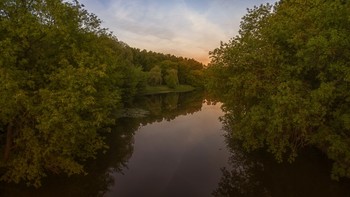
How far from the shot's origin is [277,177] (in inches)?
997

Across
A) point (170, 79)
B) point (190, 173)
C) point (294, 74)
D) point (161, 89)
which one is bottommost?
point (190, 173)

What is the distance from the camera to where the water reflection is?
2250 cm

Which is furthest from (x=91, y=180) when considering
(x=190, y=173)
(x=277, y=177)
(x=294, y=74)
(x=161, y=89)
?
(x=161, y=89)

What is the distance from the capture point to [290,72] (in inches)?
861

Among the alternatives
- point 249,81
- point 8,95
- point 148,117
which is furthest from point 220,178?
point 148,117

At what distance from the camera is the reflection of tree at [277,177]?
74.0 ft

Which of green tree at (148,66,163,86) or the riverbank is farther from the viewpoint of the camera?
green tree at (148,66,163,86)

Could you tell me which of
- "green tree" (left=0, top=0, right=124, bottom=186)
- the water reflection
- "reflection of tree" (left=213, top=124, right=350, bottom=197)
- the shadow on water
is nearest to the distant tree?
the shadow on water

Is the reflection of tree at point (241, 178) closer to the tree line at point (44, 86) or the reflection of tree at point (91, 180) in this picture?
the reflection of tree at point (91, 180)

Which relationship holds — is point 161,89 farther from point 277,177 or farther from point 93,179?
point 93,179

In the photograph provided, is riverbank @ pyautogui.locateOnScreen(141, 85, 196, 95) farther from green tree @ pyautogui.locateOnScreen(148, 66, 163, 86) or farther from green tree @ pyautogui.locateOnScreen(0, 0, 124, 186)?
green tree @ pyautogui.locateOnScreen(0, 0, 124, 186)

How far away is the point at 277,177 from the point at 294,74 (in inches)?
338

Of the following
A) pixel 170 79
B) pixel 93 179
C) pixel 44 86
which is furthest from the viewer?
pixel 170 79

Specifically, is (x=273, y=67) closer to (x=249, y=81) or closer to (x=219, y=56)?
(x=249, y=81)
